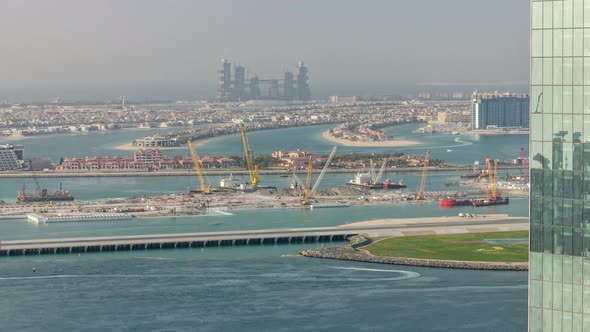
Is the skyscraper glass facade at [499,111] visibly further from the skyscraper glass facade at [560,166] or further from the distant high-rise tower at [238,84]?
the skyscraper glass facade at [560,166]

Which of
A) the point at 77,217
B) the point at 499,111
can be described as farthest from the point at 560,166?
the point at 499,111

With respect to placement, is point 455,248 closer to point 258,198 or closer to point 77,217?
point 77,217

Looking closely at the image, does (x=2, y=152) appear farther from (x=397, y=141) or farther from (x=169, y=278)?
(x=169, y=278)

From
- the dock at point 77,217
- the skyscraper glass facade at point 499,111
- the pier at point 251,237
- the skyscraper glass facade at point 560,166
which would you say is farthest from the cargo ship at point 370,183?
the skyscraper glass facade at point 499,111

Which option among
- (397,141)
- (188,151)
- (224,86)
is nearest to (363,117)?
(397,141)

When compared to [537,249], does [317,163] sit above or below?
below

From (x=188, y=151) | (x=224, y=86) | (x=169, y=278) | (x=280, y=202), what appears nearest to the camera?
A: (x=169, y=278)
